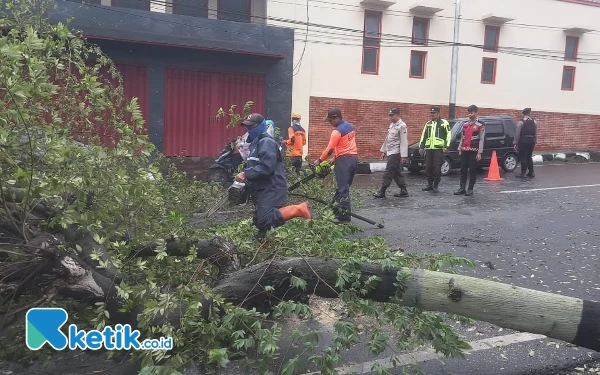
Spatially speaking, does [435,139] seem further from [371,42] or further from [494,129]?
[371,42]

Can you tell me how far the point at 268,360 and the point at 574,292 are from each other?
3327mm

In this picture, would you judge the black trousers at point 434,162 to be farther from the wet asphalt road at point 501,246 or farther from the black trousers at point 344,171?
the black trousers at point 344,171

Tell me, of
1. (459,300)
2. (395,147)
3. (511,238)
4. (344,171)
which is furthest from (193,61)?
(459,300)

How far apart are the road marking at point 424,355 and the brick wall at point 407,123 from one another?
13.3 meters

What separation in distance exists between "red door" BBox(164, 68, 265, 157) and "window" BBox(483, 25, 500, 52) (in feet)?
31.5

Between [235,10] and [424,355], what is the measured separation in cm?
1419

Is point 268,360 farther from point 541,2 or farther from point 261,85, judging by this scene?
point 541,2

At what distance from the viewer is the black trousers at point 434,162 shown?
399 inches

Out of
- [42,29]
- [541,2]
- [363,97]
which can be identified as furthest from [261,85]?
[541,2]

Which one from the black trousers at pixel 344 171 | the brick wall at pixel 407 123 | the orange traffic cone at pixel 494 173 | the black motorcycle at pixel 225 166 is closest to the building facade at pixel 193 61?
the brick wall at pixel 407 123

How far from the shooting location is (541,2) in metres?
20.2

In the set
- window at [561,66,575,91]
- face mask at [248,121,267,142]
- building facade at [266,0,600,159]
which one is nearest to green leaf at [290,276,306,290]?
face mask at [248,121,267,142]

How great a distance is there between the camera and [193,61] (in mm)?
14719

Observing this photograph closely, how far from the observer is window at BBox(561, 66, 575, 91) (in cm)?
2144
